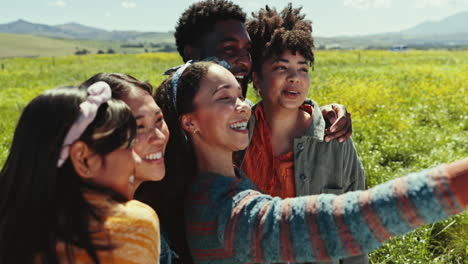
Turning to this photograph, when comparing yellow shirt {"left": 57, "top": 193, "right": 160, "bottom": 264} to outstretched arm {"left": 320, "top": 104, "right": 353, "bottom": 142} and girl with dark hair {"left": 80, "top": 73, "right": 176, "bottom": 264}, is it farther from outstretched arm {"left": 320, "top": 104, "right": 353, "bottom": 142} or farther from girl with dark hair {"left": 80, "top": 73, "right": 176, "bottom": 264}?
outstretched arm {"left": 320, "top": 104, "right": 353, "bottom": 142}

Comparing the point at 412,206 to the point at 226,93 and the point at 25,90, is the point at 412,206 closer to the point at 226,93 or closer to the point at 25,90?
the point at 226,93

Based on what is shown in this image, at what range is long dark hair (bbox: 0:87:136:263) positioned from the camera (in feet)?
3.53

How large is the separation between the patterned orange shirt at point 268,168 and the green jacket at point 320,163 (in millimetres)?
48

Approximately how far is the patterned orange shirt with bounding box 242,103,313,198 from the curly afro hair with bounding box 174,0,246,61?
0.68 metres

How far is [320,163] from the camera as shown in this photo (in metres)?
2.14

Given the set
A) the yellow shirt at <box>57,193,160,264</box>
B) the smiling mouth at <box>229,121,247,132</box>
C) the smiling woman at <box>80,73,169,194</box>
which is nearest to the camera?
the yellow shirt at <box>57,193,160,264</box>

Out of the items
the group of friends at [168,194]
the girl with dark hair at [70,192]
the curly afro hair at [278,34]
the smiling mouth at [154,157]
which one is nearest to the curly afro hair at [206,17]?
the curly afro hair at [278,34]

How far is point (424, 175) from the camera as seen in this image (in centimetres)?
94

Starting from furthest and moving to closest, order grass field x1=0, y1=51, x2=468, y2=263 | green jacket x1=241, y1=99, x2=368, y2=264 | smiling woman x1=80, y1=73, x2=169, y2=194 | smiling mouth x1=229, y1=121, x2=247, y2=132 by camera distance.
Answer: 1. grass field x1=0, y1=51, x2=468, y2=263
2. green jacket x1=241, y1=99, x2=368, y2=264
3. smiling mouth x1=229, y1=121, x2=247, y2=132
4. smiling woman x1=80, y1=73, x2=169, y2=194

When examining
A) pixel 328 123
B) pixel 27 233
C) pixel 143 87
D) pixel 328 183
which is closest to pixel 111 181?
pixel 27 233

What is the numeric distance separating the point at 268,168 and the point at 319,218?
1.16 metres

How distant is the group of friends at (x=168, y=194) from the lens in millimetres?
988

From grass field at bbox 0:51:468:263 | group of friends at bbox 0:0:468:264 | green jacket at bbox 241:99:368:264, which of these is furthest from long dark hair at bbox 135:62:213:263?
grass field at bbox 0:51:468:263

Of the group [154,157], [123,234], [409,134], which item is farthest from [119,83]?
[409,134]
